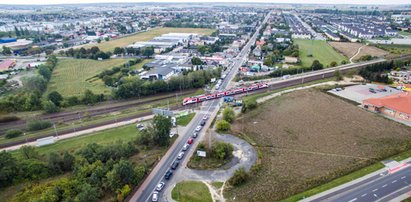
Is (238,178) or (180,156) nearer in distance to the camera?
(238,178)

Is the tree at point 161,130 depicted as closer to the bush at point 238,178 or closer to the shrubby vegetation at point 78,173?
the shrubby vegetation at point 78,173

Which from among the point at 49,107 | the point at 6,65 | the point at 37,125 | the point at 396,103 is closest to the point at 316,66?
the point at 396,103

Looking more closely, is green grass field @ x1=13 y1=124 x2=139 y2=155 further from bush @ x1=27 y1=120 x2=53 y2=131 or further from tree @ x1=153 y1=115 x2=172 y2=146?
bush @ x1=27 y1=120 x2=53 y2=131

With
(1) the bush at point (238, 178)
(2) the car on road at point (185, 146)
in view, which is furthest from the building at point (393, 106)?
(2) the car on road at point (185, 146)

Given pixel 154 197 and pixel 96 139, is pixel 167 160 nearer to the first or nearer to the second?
pixel 154 197

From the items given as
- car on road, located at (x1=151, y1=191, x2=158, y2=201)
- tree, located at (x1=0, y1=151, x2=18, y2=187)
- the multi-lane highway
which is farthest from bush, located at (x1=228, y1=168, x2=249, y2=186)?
tree, located at (x1=0, y1=151, x2=18, y2=187)

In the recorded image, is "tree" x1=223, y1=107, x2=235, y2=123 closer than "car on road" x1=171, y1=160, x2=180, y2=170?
No

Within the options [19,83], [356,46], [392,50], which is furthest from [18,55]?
[392,50]
